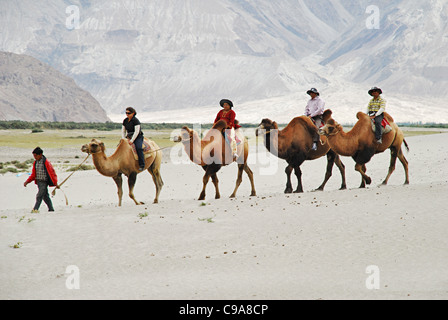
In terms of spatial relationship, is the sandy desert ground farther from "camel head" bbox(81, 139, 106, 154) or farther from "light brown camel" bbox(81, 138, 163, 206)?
"camel head" bbox(81, 139, 106, 154)

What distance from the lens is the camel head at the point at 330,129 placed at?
16125 millimetres

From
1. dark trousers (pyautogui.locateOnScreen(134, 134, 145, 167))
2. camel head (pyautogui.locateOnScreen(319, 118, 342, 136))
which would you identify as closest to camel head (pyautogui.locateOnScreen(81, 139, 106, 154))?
dark trousers (pyautogui.locateOnScreen(134, 134, 145, 167))

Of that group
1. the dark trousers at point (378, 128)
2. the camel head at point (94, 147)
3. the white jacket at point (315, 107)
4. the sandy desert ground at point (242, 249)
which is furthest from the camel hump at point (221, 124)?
the dark trousers at point (378, 128)

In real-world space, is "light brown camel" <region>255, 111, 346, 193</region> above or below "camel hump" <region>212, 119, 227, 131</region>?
below

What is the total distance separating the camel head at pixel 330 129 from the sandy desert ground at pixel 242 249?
1.45 m

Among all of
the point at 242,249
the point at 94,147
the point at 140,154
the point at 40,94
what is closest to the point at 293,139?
the point at 140,154

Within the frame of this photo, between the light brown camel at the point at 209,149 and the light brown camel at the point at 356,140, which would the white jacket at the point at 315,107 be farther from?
the light brown camel at the point at 209,149

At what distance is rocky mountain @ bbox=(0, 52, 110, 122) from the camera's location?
6417 inches

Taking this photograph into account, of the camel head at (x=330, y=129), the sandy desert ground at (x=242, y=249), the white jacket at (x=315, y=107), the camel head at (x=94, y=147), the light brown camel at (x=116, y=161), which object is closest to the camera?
the sandy desert ground at (x=242, y=249)

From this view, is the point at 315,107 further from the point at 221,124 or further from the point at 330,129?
the point at 221,124

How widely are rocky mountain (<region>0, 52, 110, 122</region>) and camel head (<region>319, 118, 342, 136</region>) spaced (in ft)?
487
